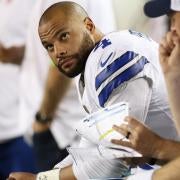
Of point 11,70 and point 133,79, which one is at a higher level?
point 133,79

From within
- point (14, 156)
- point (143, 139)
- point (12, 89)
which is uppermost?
point (143, 139)

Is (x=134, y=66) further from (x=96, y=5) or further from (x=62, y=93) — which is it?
(x=62, y=93)

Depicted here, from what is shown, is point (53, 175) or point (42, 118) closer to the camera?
point (53, 175)

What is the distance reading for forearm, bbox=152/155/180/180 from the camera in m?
0.88

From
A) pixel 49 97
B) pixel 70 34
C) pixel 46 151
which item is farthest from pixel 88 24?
pixel 49 97

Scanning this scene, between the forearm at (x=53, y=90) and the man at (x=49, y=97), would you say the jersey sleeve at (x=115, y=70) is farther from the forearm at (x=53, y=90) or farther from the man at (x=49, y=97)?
the forearm at (x=53, y=90)

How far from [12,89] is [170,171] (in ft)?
3.43

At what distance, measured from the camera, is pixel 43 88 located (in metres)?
1.41

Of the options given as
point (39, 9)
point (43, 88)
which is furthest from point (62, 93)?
point (39, 9)

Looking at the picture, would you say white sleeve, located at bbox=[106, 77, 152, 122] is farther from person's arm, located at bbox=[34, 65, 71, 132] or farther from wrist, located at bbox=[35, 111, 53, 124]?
wrist, located at bbox=[35, 111, 53, 124]

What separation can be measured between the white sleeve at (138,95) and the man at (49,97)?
0.44 feet

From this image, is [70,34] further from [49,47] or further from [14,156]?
[14,156]

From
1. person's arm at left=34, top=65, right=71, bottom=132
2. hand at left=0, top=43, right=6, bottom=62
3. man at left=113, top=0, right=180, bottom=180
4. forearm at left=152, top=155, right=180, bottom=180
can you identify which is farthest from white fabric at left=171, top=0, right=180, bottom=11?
hand at left=0, top=43, right=6, bottom=62

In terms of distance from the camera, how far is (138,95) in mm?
960
